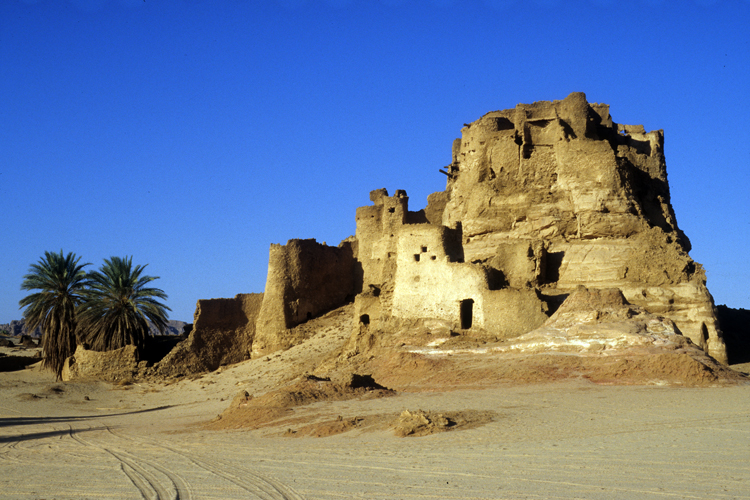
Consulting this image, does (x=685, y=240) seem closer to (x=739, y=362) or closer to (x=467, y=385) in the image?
(x=739, y=362)

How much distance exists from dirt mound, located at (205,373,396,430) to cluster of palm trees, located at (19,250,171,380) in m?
16.5

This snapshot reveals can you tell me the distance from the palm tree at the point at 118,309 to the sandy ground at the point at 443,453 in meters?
12.7

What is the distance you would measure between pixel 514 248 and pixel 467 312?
11.6 ft

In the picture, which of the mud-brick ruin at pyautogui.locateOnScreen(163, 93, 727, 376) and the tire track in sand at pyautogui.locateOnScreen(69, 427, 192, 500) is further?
the mud-brick ruin at pyautogui.locateOnScreen(163, 93, 727, 376)

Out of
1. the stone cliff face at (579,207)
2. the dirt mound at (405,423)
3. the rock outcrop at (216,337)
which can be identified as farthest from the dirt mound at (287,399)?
the rock outcrop at (216,337)

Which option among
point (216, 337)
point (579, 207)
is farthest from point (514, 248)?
point (216, 337)

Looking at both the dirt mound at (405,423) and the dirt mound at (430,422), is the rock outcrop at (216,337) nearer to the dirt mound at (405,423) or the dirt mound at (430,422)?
the dirt mound at (405,423)

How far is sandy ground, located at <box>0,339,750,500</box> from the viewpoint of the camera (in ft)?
29.5

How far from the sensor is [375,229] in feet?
116

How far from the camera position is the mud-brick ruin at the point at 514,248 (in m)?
24.1

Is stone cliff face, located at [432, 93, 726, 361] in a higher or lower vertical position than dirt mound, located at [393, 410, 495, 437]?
higher

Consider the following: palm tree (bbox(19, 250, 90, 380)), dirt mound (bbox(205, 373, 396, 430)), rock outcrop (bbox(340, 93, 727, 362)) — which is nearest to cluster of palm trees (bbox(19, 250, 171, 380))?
palm tree (bbox(19, 250, 90, 380))

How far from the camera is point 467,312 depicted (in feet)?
79.5

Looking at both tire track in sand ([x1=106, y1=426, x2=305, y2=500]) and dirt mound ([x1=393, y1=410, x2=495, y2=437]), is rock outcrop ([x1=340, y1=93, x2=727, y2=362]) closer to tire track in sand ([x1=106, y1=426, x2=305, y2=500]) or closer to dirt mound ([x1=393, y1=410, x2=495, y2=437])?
dirt mound ([x1=393, y1=410, x2=495, y2=437])
